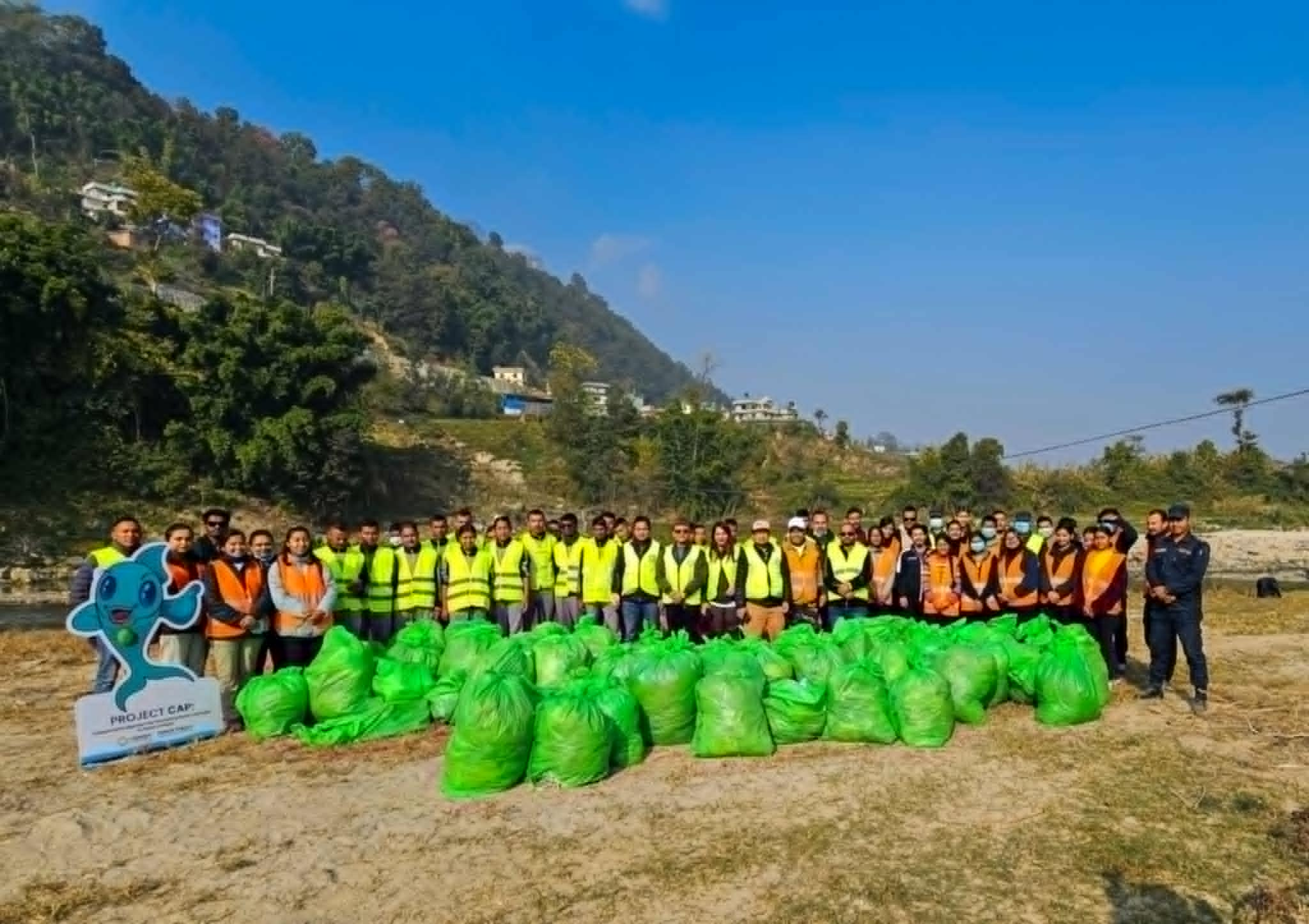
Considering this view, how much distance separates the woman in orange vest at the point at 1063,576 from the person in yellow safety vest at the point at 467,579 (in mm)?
4541

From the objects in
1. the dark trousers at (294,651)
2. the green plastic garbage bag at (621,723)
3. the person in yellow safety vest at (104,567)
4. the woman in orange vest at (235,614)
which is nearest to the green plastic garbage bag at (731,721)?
the green plastic garbage bag at (621,723)

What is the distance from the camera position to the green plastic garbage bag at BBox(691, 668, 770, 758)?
5.16 meters

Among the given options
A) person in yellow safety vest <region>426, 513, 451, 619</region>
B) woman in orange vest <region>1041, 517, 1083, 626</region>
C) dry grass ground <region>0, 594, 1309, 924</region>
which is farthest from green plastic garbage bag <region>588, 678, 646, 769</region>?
woman in orange vest <region>1041, 517, 1083, 626</region>

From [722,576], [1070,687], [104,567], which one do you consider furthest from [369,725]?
[1070,687]

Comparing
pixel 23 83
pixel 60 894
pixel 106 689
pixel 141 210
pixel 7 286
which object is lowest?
pixel 60 894

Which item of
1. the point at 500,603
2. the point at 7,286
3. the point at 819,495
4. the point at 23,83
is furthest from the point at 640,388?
the point at 500,603

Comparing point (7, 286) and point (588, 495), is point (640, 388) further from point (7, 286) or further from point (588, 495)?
point (7, 286)

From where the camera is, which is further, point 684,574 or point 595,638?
point 684,574

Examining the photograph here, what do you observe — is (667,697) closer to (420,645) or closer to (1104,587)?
(420,645)

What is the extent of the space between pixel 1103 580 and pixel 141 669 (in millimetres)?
6640

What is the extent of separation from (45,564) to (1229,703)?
22.1 metres

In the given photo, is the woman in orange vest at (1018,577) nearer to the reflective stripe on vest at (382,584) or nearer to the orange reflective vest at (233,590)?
the reflective stripe on vest at (382,584)

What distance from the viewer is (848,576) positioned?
7.59 metres

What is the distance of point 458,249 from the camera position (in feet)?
423
